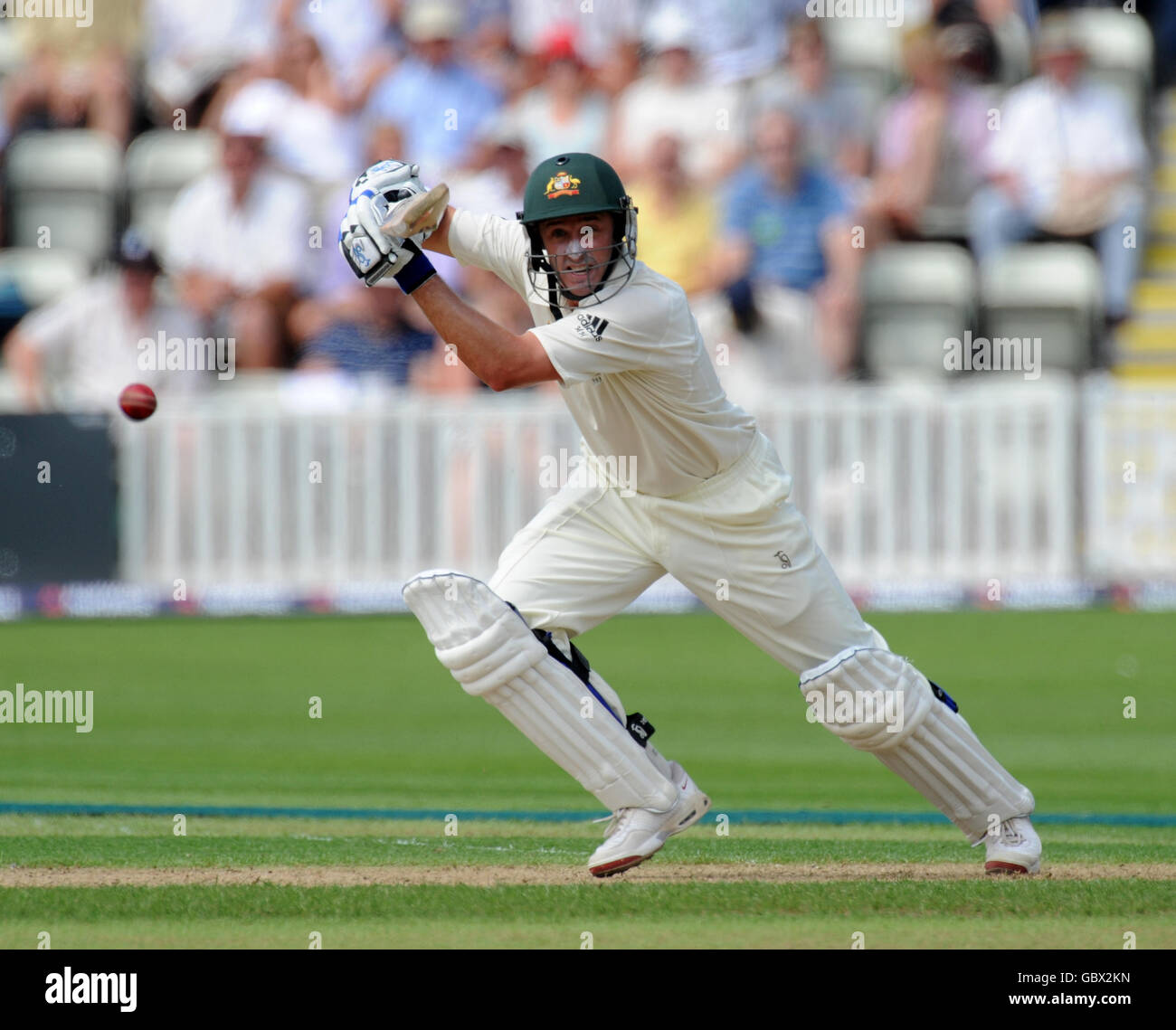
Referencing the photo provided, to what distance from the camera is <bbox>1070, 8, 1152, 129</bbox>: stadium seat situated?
14.7 metres

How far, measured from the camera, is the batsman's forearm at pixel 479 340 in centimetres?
499

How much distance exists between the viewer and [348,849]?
5.95 metres

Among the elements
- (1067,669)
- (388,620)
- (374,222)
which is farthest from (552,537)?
(388,620)

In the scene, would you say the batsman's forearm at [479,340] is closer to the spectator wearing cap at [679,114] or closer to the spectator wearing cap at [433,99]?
the spectator wearing cap at [679,114]

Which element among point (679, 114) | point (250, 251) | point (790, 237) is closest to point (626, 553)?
point (790, 237)

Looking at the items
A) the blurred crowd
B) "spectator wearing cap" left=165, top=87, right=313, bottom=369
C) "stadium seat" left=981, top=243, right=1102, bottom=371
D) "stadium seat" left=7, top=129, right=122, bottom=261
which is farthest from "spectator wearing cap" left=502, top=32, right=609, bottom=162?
"stadium seat" left=7, top=129, right=122, bottom=261

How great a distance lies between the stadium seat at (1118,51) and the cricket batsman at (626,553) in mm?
10071

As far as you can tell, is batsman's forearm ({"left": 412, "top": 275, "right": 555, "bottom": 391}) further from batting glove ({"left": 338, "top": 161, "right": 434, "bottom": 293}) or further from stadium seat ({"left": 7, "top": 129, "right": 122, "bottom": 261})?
stadium seat ({"left": 7, "top": 129, "right": 122, "bottom": 261})

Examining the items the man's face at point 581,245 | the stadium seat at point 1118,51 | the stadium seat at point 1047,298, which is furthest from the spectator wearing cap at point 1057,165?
the man's face at point 581,245

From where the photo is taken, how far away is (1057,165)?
1372 cm

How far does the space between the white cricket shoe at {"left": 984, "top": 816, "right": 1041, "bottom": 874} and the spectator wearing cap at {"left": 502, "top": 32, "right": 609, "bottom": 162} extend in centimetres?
867
